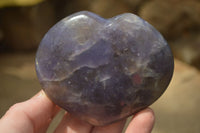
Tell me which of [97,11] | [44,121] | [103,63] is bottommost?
[97,11]

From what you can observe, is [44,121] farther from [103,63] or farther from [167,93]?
Result: [167,93]

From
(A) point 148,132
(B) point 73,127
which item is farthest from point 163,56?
(B) point 73,127

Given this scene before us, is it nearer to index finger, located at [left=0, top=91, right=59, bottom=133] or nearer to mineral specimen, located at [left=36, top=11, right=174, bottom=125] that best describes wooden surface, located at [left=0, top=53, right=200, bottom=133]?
index finger, located at [left=0, top=91, right=59, bottom=133]

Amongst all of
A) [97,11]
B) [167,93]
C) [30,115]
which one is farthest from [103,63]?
[97,11]

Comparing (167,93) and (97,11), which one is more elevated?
(97,11)

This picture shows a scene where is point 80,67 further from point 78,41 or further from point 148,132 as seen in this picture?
point 148,132

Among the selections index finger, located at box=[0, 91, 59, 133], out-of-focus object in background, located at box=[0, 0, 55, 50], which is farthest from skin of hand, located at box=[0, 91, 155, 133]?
out-of-focus object in background, located at box=[0, 0, 55, 50]
